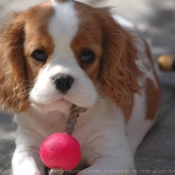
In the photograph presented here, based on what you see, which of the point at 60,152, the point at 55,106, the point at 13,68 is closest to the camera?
the point at 60,152

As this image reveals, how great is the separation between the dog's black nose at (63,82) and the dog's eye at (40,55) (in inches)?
8.9

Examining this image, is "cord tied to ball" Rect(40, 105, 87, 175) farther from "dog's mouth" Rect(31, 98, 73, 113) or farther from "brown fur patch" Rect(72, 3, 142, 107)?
"brown fur patch" Rect(72, 3, 142, 107)

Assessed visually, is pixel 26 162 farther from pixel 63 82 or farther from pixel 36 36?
pixel 36 36

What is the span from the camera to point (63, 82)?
3.47 meters

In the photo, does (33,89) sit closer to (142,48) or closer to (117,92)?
(117,92)

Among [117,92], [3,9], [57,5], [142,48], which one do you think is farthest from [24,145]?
[3,9]

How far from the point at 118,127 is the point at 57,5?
930 millimetres

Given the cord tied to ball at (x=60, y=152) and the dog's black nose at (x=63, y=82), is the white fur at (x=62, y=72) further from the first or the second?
the cord tied to ball at (x=60, y=152)

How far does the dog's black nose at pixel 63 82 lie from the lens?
3465 millimetres

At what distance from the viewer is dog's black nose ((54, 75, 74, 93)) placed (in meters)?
3.46

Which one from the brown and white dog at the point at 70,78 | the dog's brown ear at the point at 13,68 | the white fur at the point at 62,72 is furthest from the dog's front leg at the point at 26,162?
the white fur at the point at 62,72

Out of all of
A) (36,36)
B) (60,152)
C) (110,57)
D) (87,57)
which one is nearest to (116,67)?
(110,57)

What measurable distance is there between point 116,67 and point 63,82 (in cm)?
56

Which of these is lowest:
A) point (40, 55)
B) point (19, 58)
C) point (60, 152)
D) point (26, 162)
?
point (26, 162)
